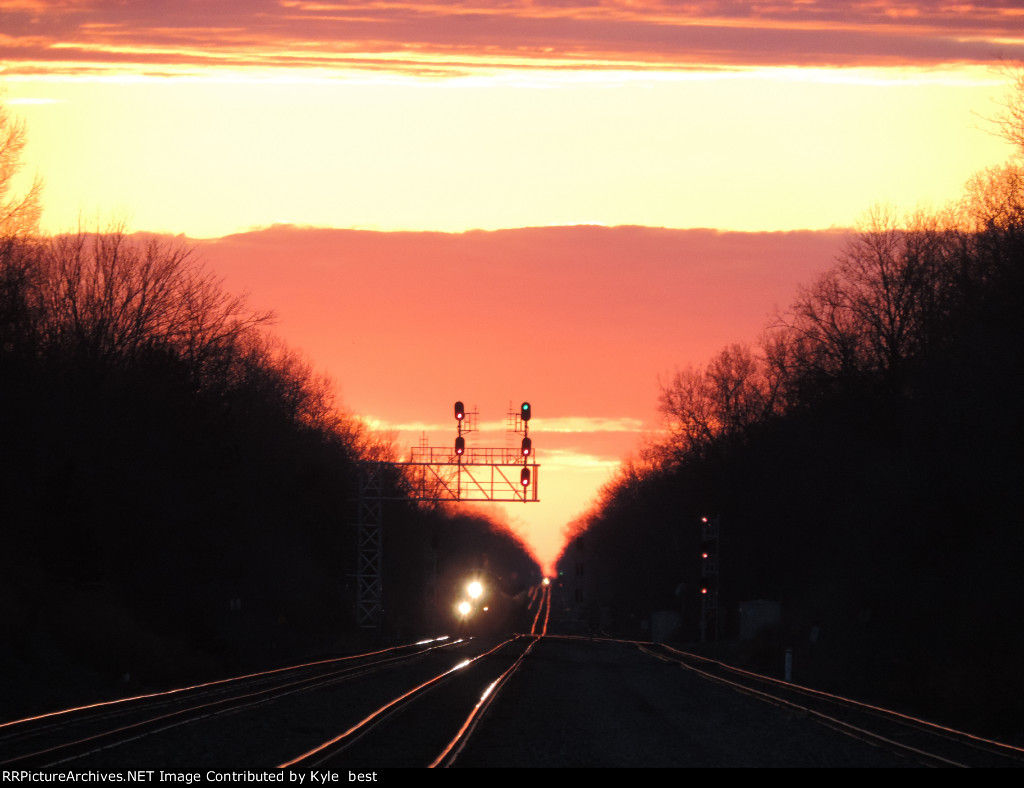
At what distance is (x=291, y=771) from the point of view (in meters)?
15.5

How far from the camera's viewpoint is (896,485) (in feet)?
145

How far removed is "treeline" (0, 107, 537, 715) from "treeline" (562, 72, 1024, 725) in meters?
16.8

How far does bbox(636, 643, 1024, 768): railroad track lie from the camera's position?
17.6m

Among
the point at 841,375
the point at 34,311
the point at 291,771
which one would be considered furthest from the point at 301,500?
the point at 291,771

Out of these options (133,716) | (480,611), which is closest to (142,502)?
(133,716)

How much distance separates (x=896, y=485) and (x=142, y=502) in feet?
85.5

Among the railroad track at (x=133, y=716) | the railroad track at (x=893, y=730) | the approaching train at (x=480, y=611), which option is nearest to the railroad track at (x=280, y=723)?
the railroad track at (x=133, y=716)

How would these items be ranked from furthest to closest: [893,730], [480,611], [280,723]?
[480,611] → [280,723] → [893,730]

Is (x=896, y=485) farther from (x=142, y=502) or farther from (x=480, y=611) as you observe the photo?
(x=480, y=611)

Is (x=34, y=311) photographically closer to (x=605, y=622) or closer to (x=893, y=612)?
(x=893, y=612)

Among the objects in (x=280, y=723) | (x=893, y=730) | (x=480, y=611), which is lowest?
(x=480, y=611)

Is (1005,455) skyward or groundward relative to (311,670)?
skyward

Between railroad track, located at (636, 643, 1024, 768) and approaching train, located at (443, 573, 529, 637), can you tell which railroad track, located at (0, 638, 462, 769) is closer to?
railroad track, located at (636, 643, 1024, 768)

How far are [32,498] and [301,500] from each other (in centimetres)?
3386
